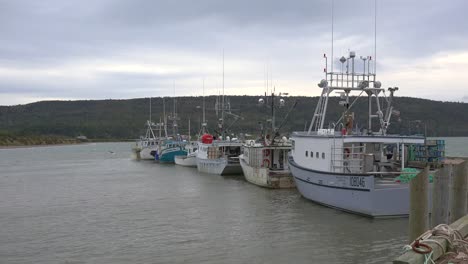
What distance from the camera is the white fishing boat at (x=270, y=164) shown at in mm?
31000

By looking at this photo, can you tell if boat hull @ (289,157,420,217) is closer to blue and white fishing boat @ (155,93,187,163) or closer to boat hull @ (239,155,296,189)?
boat hull @ (239,155,296,189)

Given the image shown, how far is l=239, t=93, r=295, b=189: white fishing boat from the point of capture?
102 feet

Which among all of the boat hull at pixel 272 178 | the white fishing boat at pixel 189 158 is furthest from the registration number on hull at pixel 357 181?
the white fishing boat at pixel 189 158

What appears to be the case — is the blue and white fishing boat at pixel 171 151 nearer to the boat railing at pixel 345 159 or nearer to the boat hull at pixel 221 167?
the boat hull at pixel 221 167

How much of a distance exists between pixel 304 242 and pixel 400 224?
428 centimetres

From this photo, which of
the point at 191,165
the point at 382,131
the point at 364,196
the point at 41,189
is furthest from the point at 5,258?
the point at 191,165

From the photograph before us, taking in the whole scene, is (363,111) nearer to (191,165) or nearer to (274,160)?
(191,165)

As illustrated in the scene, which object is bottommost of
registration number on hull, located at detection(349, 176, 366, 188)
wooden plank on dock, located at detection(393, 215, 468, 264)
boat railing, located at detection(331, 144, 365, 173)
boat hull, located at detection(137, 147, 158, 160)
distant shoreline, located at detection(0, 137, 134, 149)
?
distant shoreline, located at detection(0, 137, 134, 149)

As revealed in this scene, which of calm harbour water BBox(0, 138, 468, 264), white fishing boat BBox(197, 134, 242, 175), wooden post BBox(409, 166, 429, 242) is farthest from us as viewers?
white fishing boat BBox(197, 134, 242, 175)

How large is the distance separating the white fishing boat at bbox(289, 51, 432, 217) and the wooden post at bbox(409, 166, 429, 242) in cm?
863

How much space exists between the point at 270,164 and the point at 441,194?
960 inches

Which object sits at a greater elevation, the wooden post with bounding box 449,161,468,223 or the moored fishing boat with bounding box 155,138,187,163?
the wooden post with bounding box 449,161,468,223

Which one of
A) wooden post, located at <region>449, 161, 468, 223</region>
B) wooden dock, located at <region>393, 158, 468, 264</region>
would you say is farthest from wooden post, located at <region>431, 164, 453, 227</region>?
wooden post, located at <region>449, 161, 468, 223</region>

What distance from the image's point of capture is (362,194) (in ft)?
63.2
